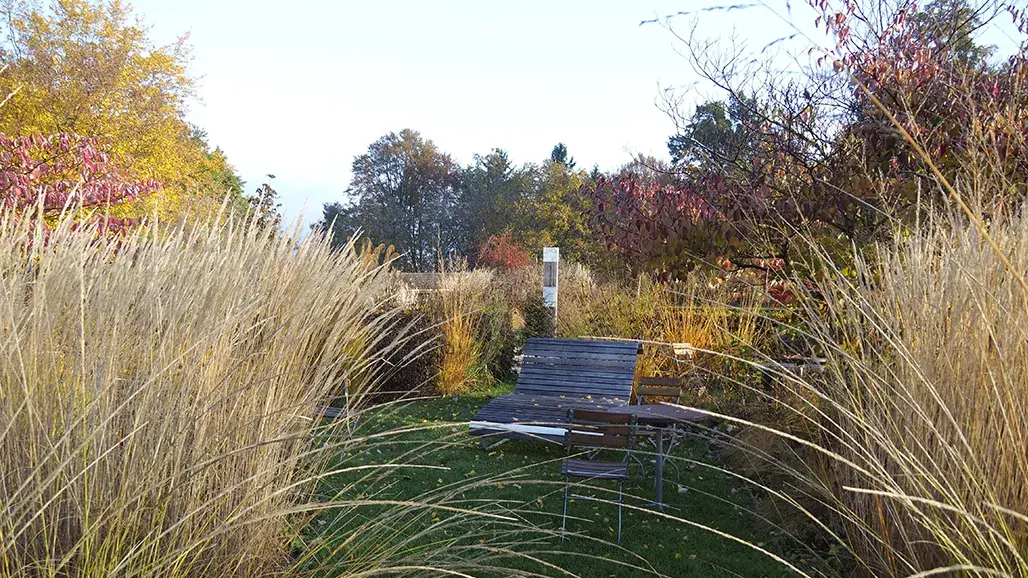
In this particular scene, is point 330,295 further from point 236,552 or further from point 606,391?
point 606,391

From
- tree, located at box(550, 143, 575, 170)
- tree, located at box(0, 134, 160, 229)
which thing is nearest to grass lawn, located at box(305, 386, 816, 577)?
tree, located at box(0, 134, 160, 229)

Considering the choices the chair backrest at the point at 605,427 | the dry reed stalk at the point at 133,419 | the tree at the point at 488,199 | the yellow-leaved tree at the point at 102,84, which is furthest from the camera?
the tree at the point at 488,199

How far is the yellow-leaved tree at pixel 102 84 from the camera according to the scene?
16750 millimetres

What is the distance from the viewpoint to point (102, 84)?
1791 cm

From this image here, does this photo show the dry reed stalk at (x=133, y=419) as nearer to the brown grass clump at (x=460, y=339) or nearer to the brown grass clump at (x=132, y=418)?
the brown grass clump at (x=132, y=418)

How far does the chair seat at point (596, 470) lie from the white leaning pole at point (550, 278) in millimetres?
5427

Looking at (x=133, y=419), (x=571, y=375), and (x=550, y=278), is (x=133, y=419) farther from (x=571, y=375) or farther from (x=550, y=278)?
(x=550, y=278)

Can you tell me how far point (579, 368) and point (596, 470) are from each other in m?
3.39

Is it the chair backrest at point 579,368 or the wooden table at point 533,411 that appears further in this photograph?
the chair backrest at point 579,368

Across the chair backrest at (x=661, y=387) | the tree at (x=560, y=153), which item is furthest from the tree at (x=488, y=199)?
the chair backrest at (x=661, y=387)

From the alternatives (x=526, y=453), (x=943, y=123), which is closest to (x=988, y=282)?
(x=943, y=123)

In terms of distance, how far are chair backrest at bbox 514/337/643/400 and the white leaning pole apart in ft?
6.08

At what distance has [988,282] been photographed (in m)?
1.96

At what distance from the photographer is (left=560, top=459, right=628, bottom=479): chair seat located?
13.0 ft
